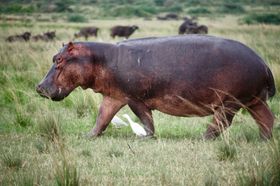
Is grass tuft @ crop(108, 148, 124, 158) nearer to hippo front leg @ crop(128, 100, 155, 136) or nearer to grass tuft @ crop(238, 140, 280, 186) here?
hippo front leg @ crop(128, 100, 155, 136)

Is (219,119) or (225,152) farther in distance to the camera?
(219,119)

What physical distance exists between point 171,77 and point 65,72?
119cm

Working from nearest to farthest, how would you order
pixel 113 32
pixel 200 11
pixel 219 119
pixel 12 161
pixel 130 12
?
pixel 12 161 < pixel 219 119 < pixel 113 32 < pixel 130 12 < pixel 200 11

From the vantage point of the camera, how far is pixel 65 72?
5.75 meters

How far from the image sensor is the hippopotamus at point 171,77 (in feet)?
17.9

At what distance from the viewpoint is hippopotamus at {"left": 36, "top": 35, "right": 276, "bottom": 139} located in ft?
17.9

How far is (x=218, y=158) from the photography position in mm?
4766

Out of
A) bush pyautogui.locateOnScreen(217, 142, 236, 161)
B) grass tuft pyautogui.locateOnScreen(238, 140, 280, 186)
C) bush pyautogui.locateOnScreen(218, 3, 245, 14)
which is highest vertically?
grass tuft pyautogui.locateOnScreen(238, 140, 280, 186)

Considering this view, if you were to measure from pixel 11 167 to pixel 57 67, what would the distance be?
1572 mm

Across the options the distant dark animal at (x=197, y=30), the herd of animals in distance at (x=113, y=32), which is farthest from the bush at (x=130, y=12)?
the distant dark animal at (x=197, y=30)

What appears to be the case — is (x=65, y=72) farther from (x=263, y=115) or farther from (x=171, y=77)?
(x=263, y=115)

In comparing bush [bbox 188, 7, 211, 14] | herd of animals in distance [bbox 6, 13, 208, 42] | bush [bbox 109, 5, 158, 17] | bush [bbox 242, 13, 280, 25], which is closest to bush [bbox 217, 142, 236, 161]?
herd of animals in distance [bbox 6, 13, 208, 42]

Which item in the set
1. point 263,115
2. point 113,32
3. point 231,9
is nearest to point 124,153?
point 263,115

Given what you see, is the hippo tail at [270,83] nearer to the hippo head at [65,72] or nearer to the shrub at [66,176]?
the hippo head at [65,72]
